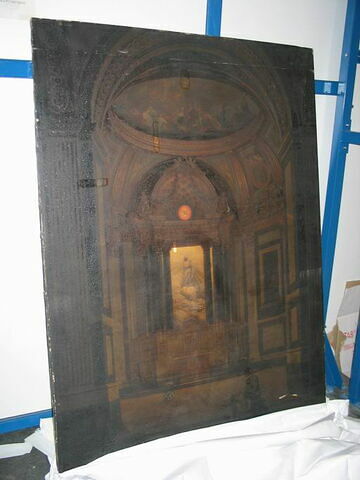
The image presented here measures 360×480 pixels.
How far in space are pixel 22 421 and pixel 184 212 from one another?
1.32 metres

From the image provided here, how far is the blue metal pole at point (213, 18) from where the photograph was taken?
1.73 m


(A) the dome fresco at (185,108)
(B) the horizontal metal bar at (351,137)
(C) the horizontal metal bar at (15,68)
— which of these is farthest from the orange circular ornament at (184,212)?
(B) the horizontal metal bar at (351,137)

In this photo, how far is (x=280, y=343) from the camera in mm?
1720

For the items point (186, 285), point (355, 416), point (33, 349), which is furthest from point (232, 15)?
point (355, 416)

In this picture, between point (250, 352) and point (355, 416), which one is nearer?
point (250, 352)

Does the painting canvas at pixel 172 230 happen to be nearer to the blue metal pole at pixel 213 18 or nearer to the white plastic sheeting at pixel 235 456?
the white plastic sheeting at pixel 235 456

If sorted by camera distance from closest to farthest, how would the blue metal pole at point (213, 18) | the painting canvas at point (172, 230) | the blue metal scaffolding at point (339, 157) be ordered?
the painting canvas at point (172, 230) → the blue metal pole at point (213, 18) → the blue metal scaffolding at point (339, 157)

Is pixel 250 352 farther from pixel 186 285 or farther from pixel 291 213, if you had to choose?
pixel 291 213

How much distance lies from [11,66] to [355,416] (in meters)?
2.50

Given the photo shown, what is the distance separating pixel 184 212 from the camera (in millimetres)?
1529

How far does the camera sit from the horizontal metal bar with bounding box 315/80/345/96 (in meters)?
2.00

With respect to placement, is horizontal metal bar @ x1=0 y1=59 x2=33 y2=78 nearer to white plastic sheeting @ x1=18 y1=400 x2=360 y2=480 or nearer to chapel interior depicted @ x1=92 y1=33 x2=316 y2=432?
chapel interior depicted @ x1=92 y1=33 x2=316 y2=432

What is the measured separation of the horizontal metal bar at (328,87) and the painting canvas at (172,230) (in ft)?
1.16

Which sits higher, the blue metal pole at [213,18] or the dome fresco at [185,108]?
the blue metal pole at [213,18]
